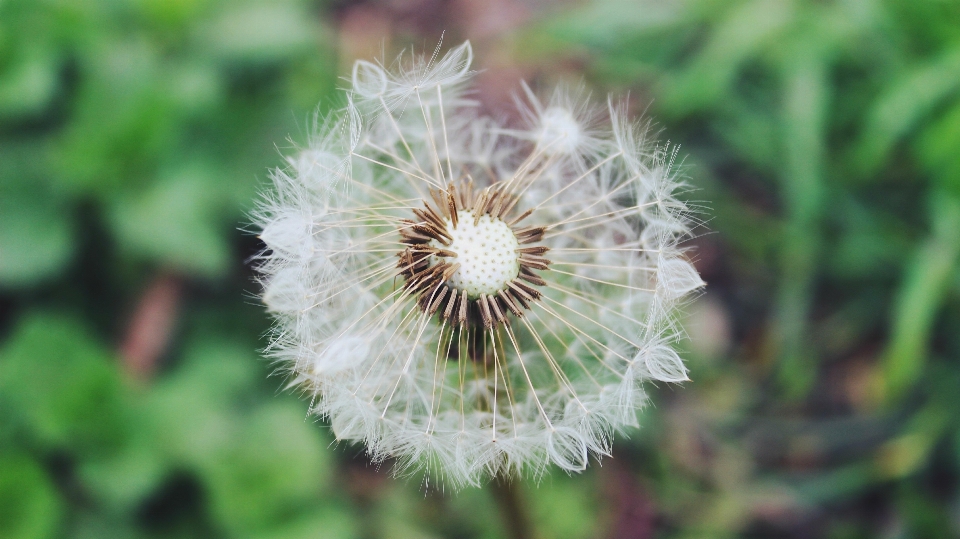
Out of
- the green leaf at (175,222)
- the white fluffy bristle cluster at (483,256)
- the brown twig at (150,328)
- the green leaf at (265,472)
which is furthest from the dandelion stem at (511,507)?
the brown twig at (150,328)

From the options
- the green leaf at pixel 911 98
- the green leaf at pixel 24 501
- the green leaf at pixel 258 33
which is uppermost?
the green leaf at pixel 911 98

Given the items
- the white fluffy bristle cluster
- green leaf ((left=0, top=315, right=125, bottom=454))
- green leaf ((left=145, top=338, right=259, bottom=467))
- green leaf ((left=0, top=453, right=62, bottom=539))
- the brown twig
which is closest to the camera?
the white fluffy bristle cluster

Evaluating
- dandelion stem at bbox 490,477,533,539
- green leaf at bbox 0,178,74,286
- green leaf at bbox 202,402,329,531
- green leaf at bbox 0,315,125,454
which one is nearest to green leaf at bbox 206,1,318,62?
green leaf at bbox 0,178,74,286

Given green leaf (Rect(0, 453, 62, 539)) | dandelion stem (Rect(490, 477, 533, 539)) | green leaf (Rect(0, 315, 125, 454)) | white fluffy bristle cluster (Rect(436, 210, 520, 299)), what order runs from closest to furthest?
1. white fluffy bristle cluster (Rect(436, 210, 520, 299))
2. dandelion stem (Rect(490, 477, 533, 539))
3. green leaf (Rect(0, 453, 62, 539))
4. green leaf (Rect(0, 315, 125, 454))

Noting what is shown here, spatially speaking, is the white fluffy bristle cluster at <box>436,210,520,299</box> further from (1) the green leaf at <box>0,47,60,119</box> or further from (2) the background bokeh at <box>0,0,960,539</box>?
(1) the green leaf at <box>0,47,60,119</box>

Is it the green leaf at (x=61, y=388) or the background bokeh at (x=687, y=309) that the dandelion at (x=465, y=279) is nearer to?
the background bokeh at (x=687, y=309)

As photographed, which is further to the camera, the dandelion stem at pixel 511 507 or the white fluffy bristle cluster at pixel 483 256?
the dandelion stem at pixel 511 507

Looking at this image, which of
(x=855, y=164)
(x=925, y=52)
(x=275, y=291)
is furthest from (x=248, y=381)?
(x=925, y=52)
